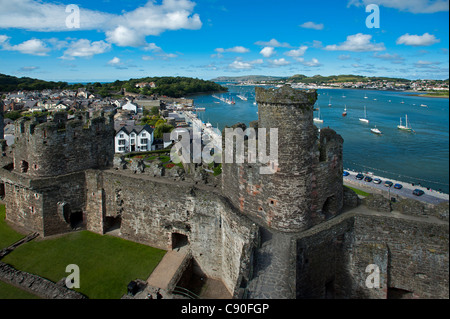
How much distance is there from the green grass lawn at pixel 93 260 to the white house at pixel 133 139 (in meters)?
36.1

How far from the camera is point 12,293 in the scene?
1232cm

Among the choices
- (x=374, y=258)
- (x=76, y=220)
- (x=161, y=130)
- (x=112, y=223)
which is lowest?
(x=112, y=223)

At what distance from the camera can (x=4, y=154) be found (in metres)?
19.6

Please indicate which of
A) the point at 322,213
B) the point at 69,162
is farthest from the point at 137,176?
the point at 322,213

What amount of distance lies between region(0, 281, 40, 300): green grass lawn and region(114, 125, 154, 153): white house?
128ft

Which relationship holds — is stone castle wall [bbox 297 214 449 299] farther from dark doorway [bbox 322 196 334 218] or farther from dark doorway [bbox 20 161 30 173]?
dark doorway [bbox 20 161 30 173]

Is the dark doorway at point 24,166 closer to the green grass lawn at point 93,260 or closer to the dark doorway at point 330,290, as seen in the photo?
the green grass lawn at point 93,260

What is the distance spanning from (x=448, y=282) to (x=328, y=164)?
4.91 meters

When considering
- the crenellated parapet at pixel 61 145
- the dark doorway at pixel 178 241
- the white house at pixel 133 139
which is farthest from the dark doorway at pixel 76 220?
the white house at pixel 133 139

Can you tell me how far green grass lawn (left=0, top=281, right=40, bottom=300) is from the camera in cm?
1214

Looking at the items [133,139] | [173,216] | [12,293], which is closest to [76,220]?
[12,293]

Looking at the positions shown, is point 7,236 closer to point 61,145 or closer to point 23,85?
point 61,145

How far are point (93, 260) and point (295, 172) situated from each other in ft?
33.7
